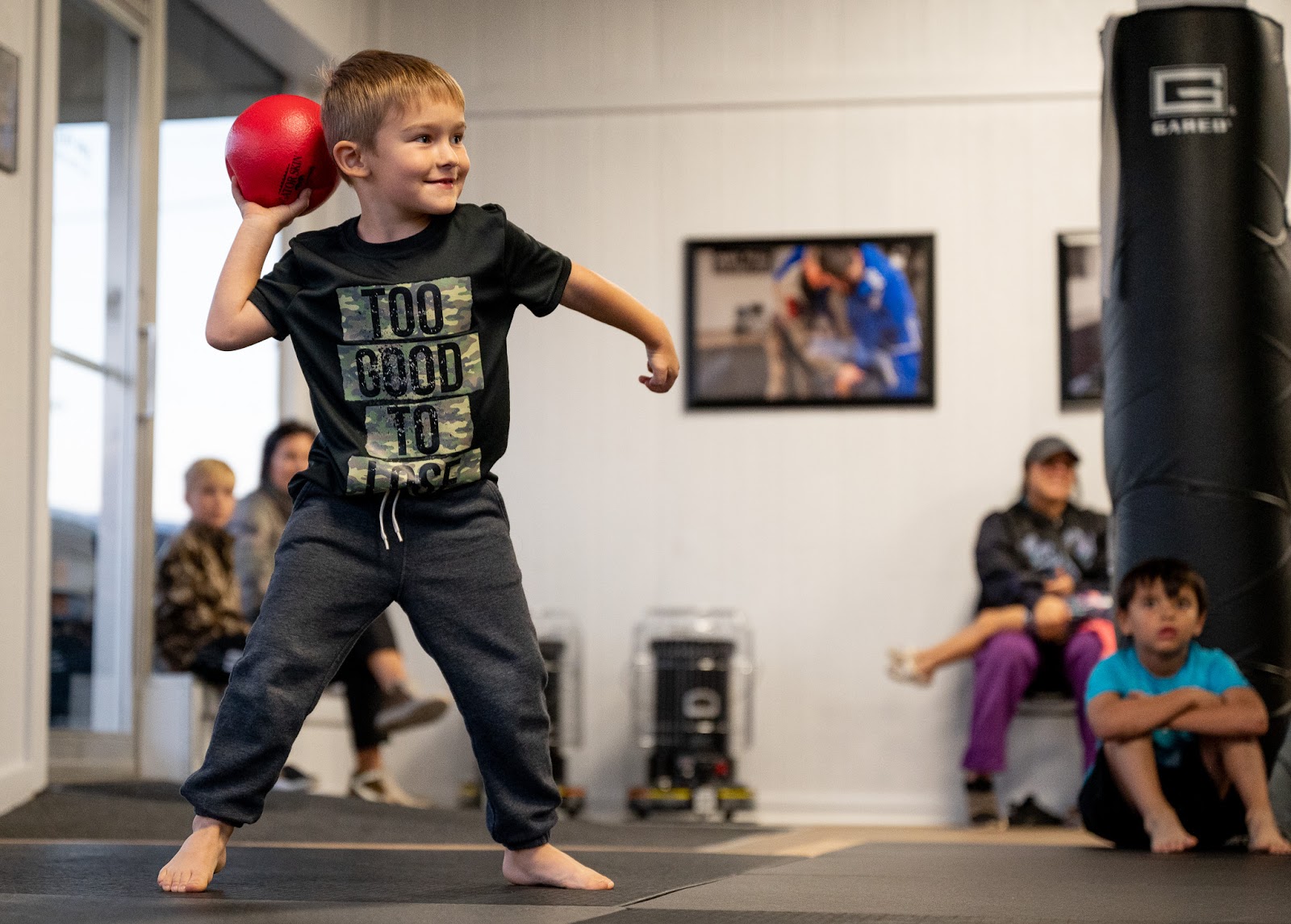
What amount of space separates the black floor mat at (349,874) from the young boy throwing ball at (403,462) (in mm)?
84

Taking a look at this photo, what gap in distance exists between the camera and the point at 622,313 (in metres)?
1.92

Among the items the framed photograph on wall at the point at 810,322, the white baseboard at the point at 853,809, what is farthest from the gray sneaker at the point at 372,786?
the framed photograph on wall at the point at 810,322

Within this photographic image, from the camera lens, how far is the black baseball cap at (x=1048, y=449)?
5.02 m

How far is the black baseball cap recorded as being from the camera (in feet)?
16.5

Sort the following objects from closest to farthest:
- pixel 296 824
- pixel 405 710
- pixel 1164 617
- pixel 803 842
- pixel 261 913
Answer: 1. pixel 261 913
2. pixel 1164 617
3. pixel 296 824
4. pixel 803 842
5. pixel 405 710

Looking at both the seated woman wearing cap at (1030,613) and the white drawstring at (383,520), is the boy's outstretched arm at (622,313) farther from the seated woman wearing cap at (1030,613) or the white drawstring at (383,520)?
the seated woman wearing cap at (1030,613)

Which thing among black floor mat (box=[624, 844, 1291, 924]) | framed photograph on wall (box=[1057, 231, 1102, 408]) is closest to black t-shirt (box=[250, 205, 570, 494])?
black floor mat (box=[624, 844, 1291, 924])

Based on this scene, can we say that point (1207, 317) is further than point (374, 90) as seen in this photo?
Yes

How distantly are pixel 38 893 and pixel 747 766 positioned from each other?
399cm

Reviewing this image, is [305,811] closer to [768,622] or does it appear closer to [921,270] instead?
[768,622]

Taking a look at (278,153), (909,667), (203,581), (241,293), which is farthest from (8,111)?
(909,667)

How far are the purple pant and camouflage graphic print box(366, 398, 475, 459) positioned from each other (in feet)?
11.2

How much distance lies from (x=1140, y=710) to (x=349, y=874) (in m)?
1.47

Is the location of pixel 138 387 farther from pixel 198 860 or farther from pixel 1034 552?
pixel 198 860
